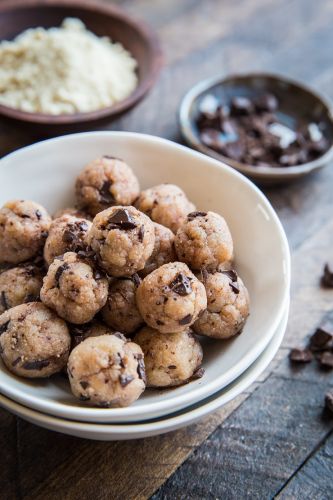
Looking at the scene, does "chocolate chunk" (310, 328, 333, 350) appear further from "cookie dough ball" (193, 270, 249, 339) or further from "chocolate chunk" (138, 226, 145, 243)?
"chocolate chunk" (138, 226, 145, 243)

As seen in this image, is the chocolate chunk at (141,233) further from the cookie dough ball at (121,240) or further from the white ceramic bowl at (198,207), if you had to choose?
the white ceramic bowl at (198,207)

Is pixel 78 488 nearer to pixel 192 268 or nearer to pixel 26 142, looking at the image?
pixel 192 268

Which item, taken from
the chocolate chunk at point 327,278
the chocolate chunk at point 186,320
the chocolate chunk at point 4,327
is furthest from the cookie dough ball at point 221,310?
the chocolate chunk at point 327,278

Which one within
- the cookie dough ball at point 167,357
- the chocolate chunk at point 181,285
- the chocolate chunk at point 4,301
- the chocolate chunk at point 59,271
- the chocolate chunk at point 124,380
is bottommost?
the chocolate chunk at point 4,301

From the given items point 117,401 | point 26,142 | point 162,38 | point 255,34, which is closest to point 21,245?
point 117,401

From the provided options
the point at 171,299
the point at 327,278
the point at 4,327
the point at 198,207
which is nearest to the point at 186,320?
the point at 171,299

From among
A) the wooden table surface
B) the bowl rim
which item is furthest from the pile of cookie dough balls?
the bowl rim
